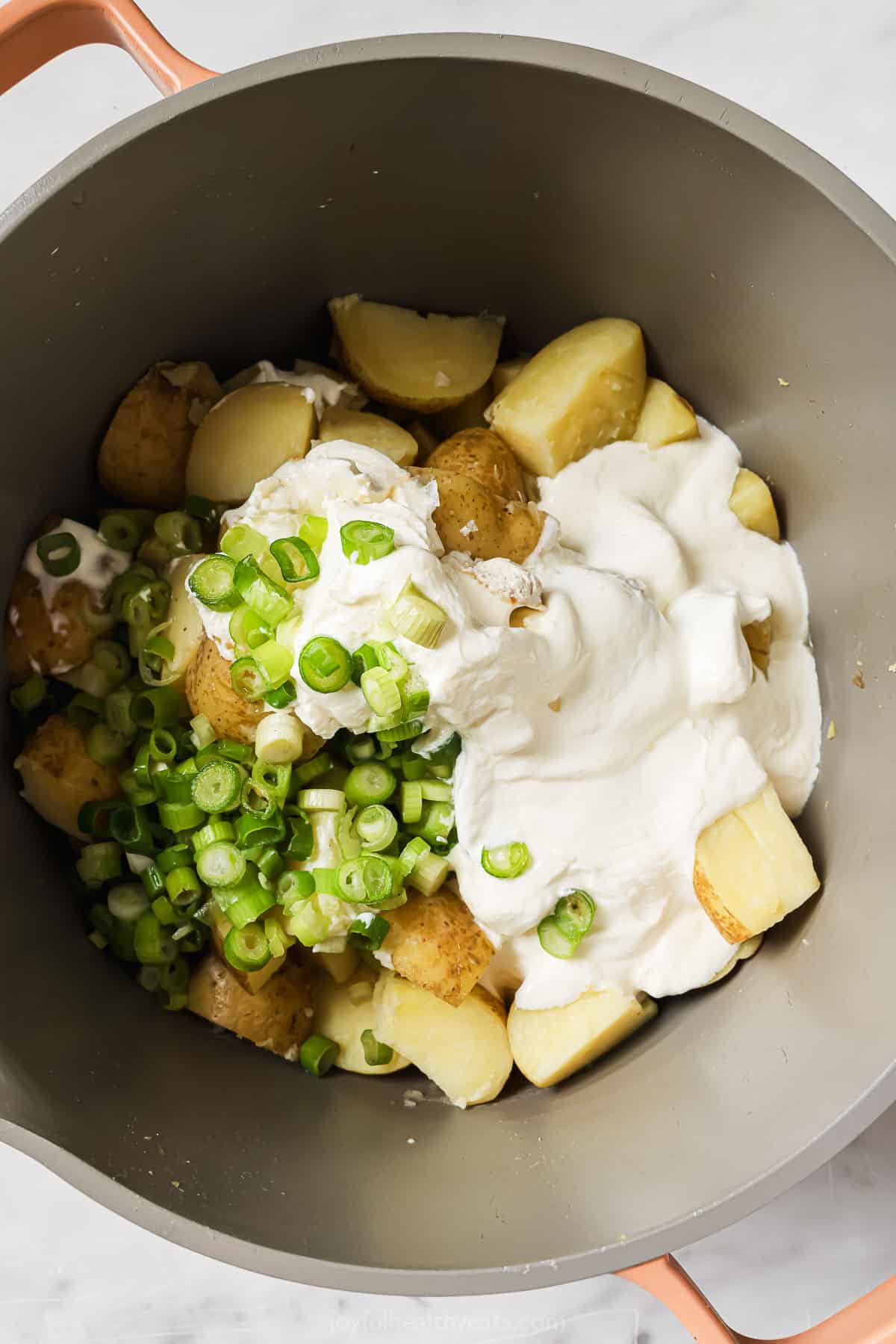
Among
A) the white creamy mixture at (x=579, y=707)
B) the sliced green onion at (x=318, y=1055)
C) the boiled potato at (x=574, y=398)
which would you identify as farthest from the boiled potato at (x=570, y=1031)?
the boiled potato at (x=574, y=398)

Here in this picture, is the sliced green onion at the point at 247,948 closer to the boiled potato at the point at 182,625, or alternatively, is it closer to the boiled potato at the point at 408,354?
the boiled potato at the point at 182,625

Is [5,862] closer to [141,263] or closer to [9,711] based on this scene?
[9,711]

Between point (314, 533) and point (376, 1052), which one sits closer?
point (314, 533)

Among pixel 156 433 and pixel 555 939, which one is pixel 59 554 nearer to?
pixel 156 433

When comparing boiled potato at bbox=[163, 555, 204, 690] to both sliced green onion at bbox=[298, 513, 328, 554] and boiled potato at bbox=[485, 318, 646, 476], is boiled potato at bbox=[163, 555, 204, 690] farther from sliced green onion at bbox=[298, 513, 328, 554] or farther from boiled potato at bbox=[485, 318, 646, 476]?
boiled potato at bbox=[485, 318, 646, 476]

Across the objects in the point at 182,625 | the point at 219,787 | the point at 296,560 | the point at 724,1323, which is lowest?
the point at 724,1323

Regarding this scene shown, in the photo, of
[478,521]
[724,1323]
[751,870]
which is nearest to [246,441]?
[478,521]

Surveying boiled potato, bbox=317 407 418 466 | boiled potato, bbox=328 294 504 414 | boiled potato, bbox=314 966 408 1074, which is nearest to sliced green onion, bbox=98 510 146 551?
boiled potato, bbox=317 407 418 466
